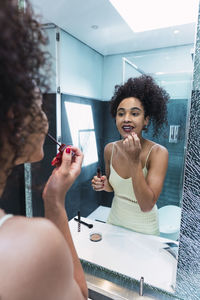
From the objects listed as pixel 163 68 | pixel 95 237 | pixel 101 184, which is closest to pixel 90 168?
pixel 101 184

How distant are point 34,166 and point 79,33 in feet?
2.05

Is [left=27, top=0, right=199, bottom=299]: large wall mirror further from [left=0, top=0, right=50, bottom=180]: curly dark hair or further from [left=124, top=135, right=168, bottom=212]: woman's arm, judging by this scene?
[left=0, top=0, right=50, bottom=180]: curly dark hair

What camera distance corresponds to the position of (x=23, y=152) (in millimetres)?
303

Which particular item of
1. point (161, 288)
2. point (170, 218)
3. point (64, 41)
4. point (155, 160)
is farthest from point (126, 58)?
point (161, 288)

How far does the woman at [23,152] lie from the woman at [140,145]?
35cm

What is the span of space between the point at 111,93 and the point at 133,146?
0.72ft

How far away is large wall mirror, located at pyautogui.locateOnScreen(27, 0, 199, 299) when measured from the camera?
557mm

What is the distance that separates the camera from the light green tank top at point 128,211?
682 mm

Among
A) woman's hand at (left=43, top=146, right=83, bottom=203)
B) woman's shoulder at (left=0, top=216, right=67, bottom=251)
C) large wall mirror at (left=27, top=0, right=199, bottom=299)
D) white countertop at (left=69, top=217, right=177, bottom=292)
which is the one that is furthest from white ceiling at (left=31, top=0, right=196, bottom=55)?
white countertop at (left=69, top=217, right=177, bottom=292)

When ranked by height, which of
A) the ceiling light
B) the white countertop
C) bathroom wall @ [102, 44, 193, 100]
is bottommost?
the white countertop

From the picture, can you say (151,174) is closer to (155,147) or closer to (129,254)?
(155,147)

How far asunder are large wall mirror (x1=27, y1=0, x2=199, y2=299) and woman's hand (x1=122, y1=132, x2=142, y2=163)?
0.25ft

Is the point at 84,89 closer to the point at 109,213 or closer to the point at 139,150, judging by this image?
the point at 139,150

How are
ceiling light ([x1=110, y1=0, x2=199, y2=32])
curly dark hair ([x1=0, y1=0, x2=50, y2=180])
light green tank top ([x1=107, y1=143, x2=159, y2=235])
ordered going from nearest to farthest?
curly dark hair ([x1=0, y1=0, x2=50, y2=180]) < ceiling light ([x1=110, y1=0, x2=199, y2=32]) < light green tank top ([x1=107, y1=143, x2=159, y2=235])
